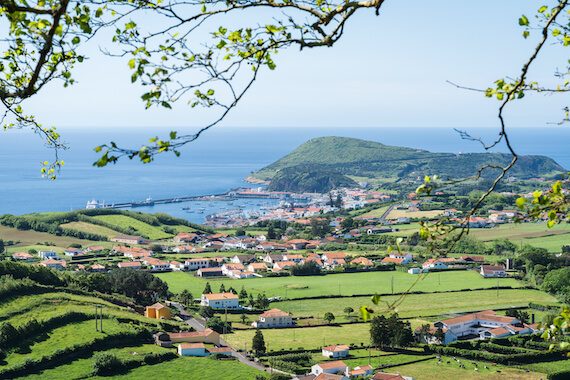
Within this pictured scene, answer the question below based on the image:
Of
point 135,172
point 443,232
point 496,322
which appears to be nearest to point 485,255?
point 496,322

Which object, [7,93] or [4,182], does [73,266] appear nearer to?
[7,93]

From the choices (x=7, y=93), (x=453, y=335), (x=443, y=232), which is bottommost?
(x=453, y=335)

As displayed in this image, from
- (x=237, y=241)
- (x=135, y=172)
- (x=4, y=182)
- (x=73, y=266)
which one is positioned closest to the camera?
(x=73, y=266)

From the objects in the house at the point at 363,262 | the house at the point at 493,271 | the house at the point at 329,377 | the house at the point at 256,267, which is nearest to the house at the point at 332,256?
the house at the point at 363,262

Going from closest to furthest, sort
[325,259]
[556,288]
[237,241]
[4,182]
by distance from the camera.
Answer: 1. [556,288]
2. [325,259]
3. [237,241]
4. [4,182]

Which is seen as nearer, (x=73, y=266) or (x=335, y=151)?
(x=73, y=266)

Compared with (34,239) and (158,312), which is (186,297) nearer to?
(158,312)
